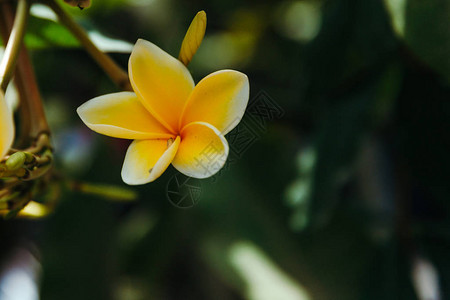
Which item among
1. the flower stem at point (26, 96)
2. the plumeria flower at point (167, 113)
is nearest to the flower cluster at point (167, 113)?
the plumeria flower at point (167, 113)

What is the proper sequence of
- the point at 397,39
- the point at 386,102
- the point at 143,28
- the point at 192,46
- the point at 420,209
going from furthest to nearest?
the point at 143,28 → the point at 420,209 → the point at 386,102 → the point at 397,39 → the point at 192,46

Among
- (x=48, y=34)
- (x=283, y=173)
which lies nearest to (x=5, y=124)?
(x=48, y=34)

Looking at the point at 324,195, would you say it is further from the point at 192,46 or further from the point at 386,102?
the point at 192,46

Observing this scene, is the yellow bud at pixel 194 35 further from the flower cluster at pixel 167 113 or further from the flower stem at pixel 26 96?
the flower stem at pixel 26 96

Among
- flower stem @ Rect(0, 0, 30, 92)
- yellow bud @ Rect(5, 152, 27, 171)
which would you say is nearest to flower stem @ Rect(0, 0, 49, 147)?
flower stem @ Rect(0, 0, 30, 92)

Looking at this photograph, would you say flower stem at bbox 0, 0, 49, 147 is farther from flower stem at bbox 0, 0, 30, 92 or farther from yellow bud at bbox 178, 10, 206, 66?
yellow bud at bbox 178, 10, 206, 66

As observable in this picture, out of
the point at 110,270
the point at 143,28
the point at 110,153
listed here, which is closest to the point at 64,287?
the point at 110,270

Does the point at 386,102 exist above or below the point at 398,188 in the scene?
above
